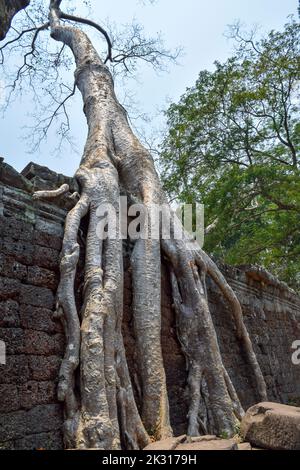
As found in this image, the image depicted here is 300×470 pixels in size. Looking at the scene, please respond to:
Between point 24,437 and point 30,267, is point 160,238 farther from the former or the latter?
point 24,437

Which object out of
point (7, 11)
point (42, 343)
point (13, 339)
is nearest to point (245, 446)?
point (42, 343)

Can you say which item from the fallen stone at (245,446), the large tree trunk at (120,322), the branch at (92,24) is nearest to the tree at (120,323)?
the large tree trunk at (120,322)

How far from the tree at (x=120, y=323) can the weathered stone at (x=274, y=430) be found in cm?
55

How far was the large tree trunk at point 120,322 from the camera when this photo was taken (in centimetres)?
225

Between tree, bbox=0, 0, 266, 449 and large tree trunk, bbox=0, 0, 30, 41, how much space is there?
103 centimetres

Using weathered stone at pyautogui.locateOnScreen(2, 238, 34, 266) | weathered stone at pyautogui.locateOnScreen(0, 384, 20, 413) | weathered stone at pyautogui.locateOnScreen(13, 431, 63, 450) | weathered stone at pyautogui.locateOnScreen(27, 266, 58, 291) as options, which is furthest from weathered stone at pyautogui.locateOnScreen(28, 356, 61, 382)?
weathered stone at pyautogui.locateOnScreen(2, 238, 34, 266)

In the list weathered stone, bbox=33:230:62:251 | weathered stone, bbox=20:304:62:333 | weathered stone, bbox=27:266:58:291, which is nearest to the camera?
weathered stone, bbox=20:304:62:333

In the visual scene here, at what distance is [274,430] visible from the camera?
2199 millimetres

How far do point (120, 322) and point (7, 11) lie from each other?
2.10 meters

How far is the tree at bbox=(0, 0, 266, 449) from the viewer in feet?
7.39

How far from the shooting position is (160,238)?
3.42 metres

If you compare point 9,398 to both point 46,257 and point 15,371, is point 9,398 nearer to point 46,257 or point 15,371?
point 15,371

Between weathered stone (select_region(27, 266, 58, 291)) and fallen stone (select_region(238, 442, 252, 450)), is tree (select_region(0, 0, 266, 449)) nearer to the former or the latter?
weathered stone (select_region(27, 266, 58, 291))
